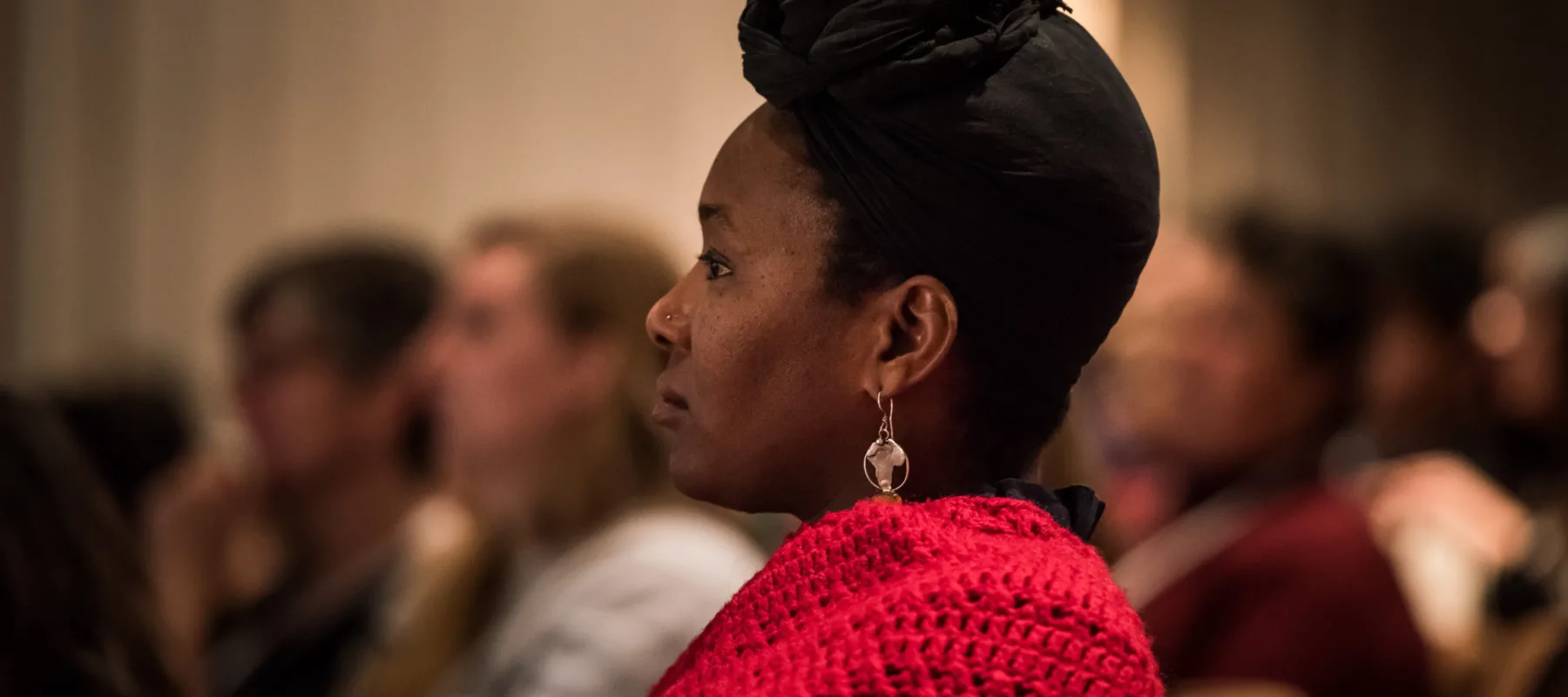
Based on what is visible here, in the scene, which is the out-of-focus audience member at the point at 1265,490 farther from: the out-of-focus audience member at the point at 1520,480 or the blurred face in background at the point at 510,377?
the blurred face in background at the point at 510,377

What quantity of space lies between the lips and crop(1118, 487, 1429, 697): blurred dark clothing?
139 cm

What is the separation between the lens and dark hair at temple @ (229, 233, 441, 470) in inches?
118

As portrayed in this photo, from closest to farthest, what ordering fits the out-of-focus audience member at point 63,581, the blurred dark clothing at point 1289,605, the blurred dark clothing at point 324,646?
the out-of-focus audience member at point 63,581 < the blurred dark clothing at point 1289,605 < the blurred dark clothing at point 324,646

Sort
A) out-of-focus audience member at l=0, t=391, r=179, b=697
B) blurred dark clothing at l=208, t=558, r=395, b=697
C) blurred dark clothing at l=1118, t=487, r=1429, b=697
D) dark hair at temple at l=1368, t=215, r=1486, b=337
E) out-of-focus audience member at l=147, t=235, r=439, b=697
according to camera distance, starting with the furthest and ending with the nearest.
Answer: dark hair at temple at l=1368, t=215, r=1486, b=337 < out-of-focus audience member at l=147, t=235, r=439, b=697 < blurred dark clothing at l=208, t=558, r=395, b=697 < blurred dark clothing at l=1118, t=487, r=1429, b=697 < out-of-focus audience member at l=0, t=391, r=179, b=697

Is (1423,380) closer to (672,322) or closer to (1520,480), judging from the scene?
(1520,480)

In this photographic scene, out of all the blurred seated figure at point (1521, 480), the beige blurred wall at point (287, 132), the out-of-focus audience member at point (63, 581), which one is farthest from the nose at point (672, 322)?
the beige blurred wall at point (287, 132)

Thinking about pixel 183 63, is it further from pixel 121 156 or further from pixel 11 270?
pixel 11 270

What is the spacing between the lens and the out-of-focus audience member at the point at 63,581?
1.80 metres

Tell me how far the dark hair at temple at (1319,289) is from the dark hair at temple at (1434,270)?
126cm

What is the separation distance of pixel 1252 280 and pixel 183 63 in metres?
2.85

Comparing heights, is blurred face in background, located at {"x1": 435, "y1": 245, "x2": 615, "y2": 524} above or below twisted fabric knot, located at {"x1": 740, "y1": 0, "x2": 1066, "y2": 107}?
below

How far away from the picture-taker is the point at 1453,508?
3549 mm

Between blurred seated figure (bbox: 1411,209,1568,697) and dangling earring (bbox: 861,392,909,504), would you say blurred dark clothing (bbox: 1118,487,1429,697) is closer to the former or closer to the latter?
blurred seated figure (bbox: 1411,209,1568,697)

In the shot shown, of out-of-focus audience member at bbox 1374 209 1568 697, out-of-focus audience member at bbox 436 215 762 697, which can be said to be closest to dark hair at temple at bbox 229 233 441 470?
out-of-focus audience member at bbox 436 215 762 697
